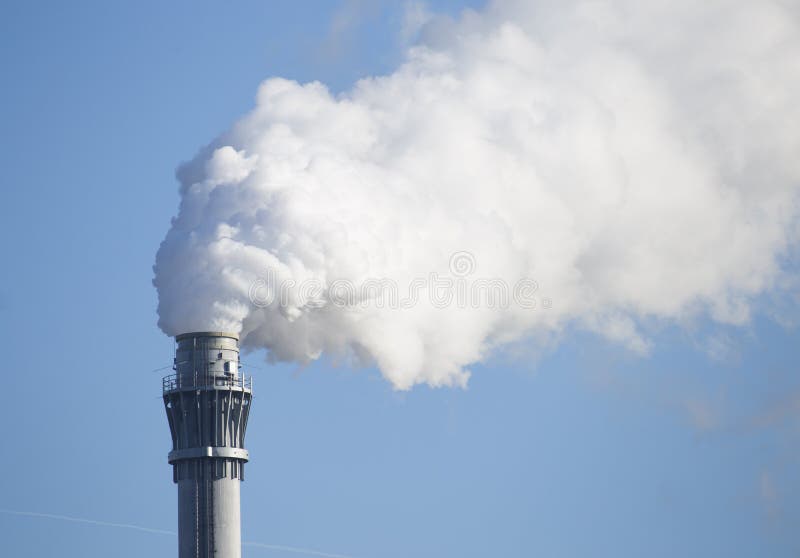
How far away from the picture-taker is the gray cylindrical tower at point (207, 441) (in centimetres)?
13525

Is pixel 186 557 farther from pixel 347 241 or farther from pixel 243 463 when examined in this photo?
pixel 347 241

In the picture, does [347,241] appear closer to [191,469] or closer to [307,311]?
[307,311]

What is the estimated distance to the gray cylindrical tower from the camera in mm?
135250

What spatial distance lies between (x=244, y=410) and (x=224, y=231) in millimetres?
13002

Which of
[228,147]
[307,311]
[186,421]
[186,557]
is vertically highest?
[228,147]

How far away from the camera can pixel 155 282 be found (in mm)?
140750

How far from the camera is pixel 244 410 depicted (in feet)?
455

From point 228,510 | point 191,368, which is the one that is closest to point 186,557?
point 228,510

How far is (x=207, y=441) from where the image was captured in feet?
446

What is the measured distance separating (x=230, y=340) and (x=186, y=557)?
15767 mm

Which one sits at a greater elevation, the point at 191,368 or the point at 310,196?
the point at 310,196

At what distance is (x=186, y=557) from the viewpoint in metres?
135

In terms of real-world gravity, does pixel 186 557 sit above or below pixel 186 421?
below

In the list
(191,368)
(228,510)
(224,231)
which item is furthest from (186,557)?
(224,231)
